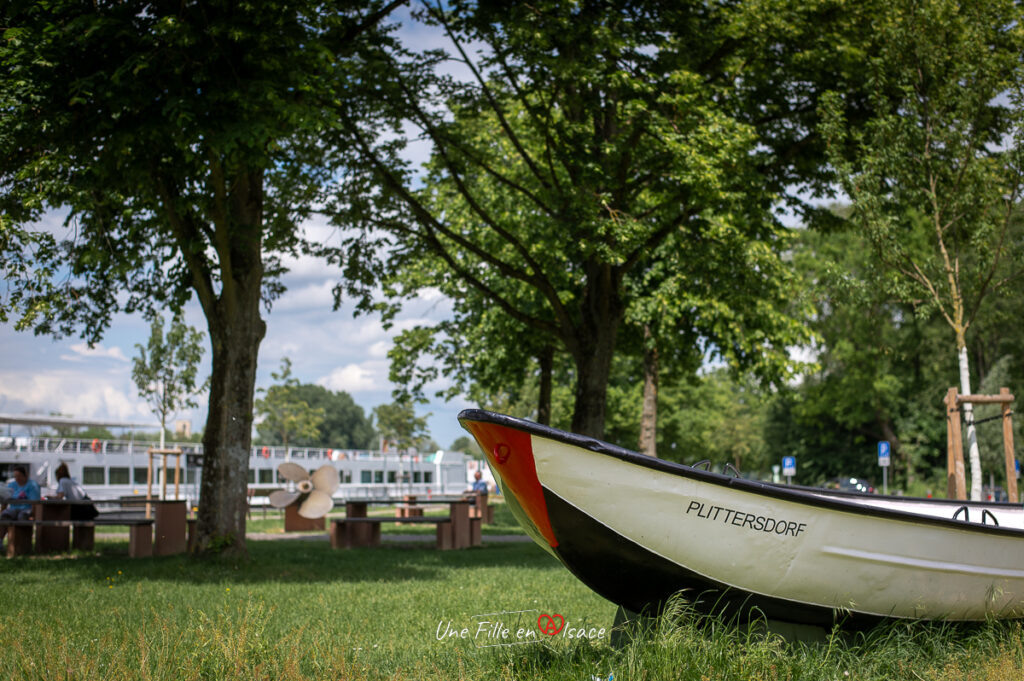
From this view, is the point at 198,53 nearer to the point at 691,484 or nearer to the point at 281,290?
the point at 281,290

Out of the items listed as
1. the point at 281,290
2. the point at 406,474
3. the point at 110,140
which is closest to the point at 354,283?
the point at 281,290

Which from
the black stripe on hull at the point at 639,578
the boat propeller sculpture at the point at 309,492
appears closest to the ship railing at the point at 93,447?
the boat propeller sculpture at the point at 309,492

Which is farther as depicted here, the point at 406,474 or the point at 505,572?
the point at 406,474

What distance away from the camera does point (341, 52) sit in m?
13.4

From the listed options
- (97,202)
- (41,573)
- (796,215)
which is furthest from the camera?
(796,215)

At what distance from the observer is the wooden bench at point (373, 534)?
640 inches

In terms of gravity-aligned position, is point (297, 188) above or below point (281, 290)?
above

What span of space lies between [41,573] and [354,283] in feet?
23.7

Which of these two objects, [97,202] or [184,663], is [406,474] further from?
[184,663]

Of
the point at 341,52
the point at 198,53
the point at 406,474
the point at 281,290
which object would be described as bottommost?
the point at 406,474

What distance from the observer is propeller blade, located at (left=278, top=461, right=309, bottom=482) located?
23.0 metres

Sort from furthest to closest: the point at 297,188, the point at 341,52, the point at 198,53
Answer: the point at 297,188, the point at 341,52, the point at 198,53

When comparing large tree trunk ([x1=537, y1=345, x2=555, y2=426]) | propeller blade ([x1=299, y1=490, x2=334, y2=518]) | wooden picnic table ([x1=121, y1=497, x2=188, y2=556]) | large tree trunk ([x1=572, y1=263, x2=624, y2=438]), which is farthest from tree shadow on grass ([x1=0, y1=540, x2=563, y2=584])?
large tree trunk ([x1=537, y1=345, x2=555, y2=426])

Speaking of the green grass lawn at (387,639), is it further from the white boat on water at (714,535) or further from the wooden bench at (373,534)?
the wooden bench at (373,534)
